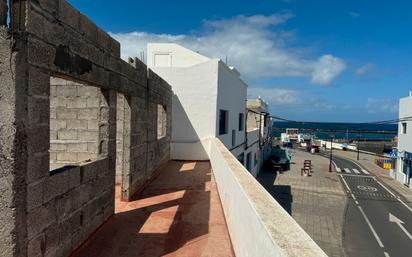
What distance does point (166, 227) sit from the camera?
6.12m

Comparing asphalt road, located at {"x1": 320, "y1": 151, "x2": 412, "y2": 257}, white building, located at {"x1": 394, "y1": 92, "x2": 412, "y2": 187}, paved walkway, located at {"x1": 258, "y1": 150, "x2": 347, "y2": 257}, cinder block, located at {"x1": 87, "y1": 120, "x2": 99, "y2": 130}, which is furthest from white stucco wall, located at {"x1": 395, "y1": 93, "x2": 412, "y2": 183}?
cinder block, located at {"x1": 87, "y1": 120, "x2": 99, "y2": 130}

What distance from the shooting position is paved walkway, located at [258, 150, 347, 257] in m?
16.6

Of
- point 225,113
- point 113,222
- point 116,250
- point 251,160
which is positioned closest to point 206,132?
point 225,113

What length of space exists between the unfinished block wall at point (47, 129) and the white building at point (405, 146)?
30.9 m

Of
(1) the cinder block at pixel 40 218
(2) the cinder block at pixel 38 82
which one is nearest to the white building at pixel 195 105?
(1) the cinder block at pixel 40 218

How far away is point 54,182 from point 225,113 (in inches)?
595

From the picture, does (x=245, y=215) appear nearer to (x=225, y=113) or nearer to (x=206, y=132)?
(x=206, y=132)

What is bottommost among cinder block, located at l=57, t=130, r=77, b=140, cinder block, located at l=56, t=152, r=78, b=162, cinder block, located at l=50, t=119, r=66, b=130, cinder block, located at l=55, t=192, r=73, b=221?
cinder block, located at l=55, t=192, r=73, b=221

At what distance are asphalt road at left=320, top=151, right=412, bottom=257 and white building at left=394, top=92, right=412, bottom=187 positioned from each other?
111 inches

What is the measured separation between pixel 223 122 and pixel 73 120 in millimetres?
11567

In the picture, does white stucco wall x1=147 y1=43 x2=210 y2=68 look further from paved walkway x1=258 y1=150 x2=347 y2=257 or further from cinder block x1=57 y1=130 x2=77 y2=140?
cinder block x1=57 y1=130 x2=77 y2=140

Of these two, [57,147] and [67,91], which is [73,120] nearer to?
[67,91]

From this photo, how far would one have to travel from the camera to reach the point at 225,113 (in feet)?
61.7

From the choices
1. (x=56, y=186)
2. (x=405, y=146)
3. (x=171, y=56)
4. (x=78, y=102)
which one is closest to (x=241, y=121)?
(x=171, y=56)
